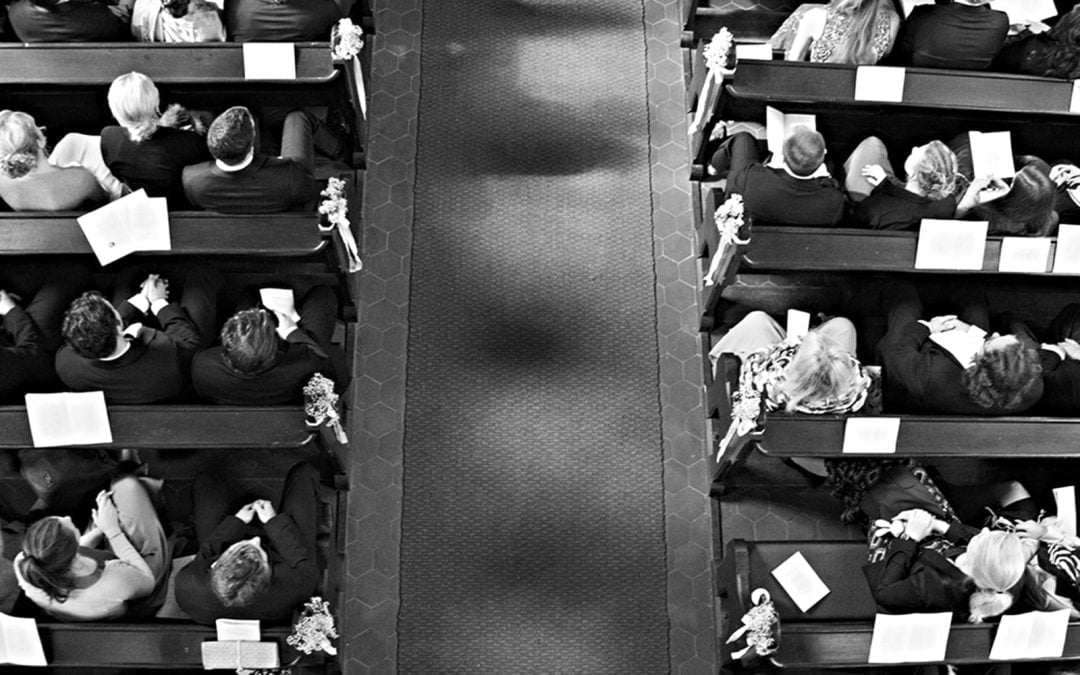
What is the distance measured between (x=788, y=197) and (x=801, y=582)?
1.66m

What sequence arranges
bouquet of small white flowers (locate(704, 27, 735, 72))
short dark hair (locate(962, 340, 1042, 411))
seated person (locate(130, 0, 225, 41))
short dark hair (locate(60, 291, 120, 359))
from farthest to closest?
seated person (locate(130, 0, 225, 41))
bouquet of small white flowers (locate(704, 27, 735, 72))
short dark hair (locate(962, 340, 1042, 411))
short dark hair (locate(60, 291, 120, 359))

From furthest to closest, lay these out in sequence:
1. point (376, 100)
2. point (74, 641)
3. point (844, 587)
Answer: point (376, 100)
point (844, 587)
point (74, 641)

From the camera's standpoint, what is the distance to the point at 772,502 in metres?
5.26

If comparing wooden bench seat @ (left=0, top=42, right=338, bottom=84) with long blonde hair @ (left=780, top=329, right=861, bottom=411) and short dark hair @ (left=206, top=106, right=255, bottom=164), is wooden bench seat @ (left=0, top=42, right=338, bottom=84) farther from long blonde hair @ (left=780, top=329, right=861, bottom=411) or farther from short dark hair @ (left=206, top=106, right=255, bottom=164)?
long blonde hair @ (left=780, top=329, right=861, bottom=411)

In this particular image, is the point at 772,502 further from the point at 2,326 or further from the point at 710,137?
the point at 2,326

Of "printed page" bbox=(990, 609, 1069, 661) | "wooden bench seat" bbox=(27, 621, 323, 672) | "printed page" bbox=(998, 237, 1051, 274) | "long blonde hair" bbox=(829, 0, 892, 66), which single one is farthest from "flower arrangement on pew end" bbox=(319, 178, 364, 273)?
"printed page" bbox=(990, 609, 1069, 661)

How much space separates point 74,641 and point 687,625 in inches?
101

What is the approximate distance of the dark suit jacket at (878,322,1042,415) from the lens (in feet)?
14.7

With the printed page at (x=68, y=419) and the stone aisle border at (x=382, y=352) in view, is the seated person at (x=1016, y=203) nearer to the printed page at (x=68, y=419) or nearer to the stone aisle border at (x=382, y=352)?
the stone aisle border at (x=382, y=352)

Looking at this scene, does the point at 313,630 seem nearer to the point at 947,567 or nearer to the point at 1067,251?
the point at 947,567

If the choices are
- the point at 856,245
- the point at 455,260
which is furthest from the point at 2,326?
the point at 856,245

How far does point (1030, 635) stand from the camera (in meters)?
4.16

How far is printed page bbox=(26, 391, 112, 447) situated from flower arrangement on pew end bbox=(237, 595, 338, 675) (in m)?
1.07

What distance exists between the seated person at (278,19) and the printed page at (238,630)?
105 inches
